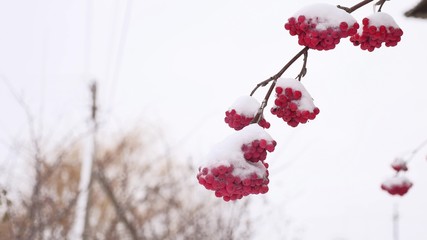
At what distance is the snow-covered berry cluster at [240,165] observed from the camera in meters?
1.17

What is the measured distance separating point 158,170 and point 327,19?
8772 mm

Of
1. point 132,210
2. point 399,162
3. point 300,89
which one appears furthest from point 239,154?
point 132,210

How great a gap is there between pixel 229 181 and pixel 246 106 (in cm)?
26

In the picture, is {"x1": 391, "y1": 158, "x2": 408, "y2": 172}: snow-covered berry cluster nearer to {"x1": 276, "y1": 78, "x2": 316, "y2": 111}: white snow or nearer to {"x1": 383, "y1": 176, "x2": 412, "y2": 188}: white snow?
{"x1": 383, "y1": 176, "x2": 412, "y2": 188}: white snow

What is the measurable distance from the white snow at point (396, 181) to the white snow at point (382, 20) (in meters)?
2.16

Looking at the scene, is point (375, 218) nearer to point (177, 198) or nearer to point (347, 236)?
point (347, 236)

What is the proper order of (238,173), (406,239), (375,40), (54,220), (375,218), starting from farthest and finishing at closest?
(375,218) < (406,239) < (54,220) < (375,40) < (238,173)

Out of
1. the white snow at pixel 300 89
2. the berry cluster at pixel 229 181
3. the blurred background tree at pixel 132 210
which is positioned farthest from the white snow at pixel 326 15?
the blurred background tree at pixel 132 210

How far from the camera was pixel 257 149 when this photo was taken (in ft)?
3.94

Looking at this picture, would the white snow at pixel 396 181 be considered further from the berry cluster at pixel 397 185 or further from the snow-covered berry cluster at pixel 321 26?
the snow-covered berry cluster at pixel 321 26

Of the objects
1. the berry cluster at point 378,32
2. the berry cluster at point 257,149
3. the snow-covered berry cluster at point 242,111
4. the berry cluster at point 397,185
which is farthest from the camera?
the berry cluster at point 397,185

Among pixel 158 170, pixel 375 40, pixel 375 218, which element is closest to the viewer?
pixel 375 40

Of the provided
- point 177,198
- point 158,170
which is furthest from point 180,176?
point 158,170

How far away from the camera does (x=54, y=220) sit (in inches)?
190
